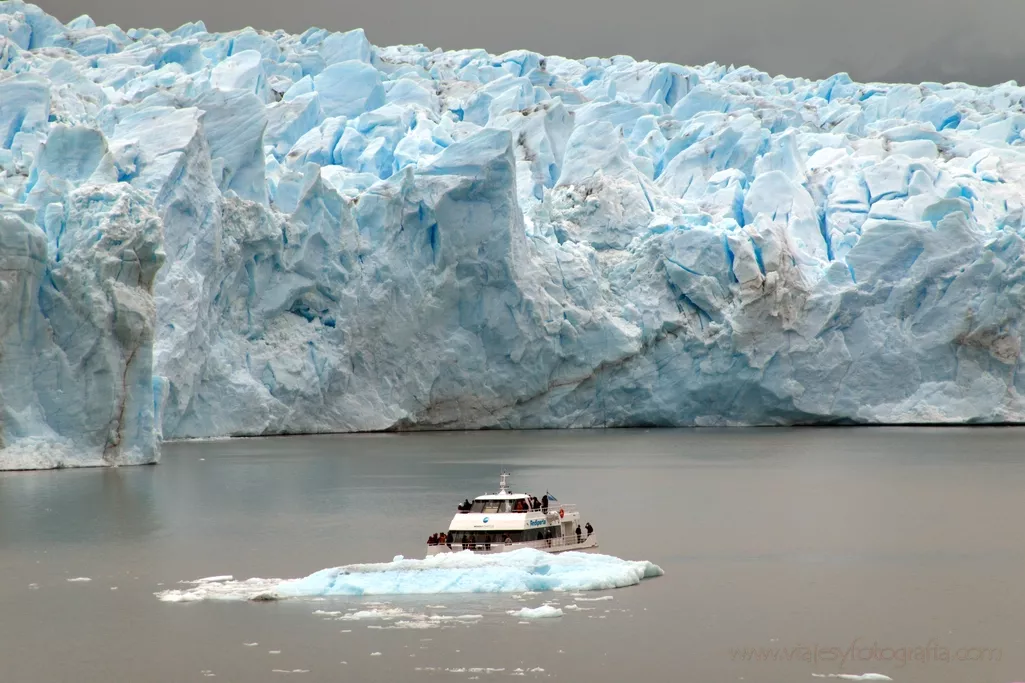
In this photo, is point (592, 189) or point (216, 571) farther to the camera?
point (592, 189)

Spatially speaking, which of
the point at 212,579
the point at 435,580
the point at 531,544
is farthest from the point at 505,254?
the point at 435,580

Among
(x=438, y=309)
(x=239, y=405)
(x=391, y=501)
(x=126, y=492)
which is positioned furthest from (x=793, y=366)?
(x=126, y=492)

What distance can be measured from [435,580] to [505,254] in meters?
16.5

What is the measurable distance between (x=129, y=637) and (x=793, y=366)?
2157 cm

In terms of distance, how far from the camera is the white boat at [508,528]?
41.7ft

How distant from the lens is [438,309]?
27797mm

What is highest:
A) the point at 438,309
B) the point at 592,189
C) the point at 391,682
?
the point at 592,189

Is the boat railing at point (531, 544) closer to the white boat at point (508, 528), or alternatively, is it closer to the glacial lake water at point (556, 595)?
the white boat at point (508, 528)

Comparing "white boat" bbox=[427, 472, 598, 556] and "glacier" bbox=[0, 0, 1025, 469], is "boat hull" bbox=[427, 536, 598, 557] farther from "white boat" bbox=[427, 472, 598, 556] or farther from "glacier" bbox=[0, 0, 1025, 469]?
"glacier" bbox=[0, 0, 1025, 469]

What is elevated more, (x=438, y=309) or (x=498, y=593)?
(x=438, y=309)

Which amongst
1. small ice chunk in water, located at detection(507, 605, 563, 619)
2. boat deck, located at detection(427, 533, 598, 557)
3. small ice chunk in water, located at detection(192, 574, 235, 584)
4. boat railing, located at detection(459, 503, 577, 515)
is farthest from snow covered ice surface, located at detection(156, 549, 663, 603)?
boat railing, located at detection(459, 503, 577, 515)

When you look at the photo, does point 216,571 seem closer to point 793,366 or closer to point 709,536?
point 709,536

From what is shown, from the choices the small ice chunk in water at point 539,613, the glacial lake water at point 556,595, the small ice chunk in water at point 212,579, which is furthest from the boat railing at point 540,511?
the small ice chunk in water at point 539,613

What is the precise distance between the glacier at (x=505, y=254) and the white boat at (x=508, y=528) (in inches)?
346
